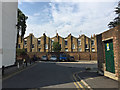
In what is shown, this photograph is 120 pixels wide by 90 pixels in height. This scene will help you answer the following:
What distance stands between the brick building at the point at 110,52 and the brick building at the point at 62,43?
34366mm

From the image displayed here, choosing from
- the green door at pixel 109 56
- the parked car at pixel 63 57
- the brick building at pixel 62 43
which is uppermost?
the brick building at pixel 62 43

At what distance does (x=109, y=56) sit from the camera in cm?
847

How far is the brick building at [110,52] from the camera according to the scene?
286 inches

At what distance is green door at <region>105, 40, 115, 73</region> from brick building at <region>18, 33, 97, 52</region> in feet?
115

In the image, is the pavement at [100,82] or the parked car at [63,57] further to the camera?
the parked car at [63,57]

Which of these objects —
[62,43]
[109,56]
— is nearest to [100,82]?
[109,56]

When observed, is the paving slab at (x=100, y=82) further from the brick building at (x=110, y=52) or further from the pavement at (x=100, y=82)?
the brick building at (x=110, y=52)

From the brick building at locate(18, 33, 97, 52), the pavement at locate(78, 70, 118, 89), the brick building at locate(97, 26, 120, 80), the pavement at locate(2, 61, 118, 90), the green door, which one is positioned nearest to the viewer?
the pavement at locate(78, 70, 118, 89)

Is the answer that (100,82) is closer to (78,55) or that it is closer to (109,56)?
(109,56)

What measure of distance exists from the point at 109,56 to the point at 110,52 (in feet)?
1.25

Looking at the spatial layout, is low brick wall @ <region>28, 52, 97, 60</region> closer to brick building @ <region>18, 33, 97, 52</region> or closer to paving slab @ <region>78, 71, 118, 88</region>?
brick building @ <region>18, 33, 97, 52</region>

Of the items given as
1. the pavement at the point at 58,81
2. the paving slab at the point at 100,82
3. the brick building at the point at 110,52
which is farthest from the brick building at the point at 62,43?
the paving slab at the point at 100,82

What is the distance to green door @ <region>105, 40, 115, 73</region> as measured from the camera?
800 cm

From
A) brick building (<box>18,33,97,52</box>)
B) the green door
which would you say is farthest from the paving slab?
brick building (<box>18,33,97,52</box>)
